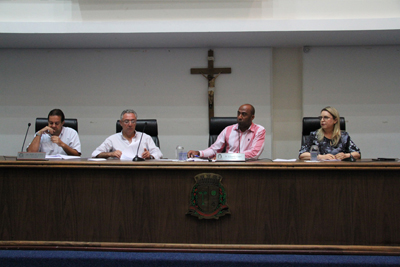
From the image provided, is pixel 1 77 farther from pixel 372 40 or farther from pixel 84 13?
pixel 372 40

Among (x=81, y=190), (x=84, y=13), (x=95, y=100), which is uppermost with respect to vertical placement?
(x=84, y=13)

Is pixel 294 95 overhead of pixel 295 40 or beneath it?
beneath

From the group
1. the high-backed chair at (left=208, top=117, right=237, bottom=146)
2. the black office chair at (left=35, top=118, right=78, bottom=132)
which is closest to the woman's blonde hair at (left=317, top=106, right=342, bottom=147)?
the high-backed chair at (left=208, top=117, right=237, bottom=146)

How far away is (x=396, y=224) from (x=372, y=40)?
2683 mm

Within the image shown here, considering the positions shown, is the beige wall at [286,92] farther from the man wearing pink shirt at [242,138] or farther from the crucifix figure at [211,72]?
the man wearing pink shirt at [242,138]

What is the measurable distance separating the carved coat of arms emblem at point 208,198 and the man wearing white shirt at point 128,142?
0.99 m

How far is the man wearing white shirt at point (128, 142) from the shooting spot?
2.77m

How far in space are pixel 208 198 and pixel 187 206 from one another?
0.43 ft

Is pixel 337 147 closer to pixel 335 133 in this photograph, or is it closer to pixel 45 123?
pixel 335 133

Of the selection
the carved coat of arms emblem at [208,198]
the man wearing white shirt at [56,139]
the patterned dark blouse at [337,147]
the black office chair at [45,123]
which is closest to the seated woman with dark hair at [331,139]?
the patterned dark blouse at [337,147]

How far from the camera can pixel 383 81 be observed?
3.89 metres

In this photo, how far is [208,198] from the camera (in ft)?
5.78

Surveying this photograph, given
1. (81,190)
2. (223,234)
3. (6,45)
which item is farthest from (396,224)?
Answer: (6,45)

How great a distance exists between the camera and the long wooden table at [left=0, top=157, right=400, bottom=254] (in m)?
1.74
